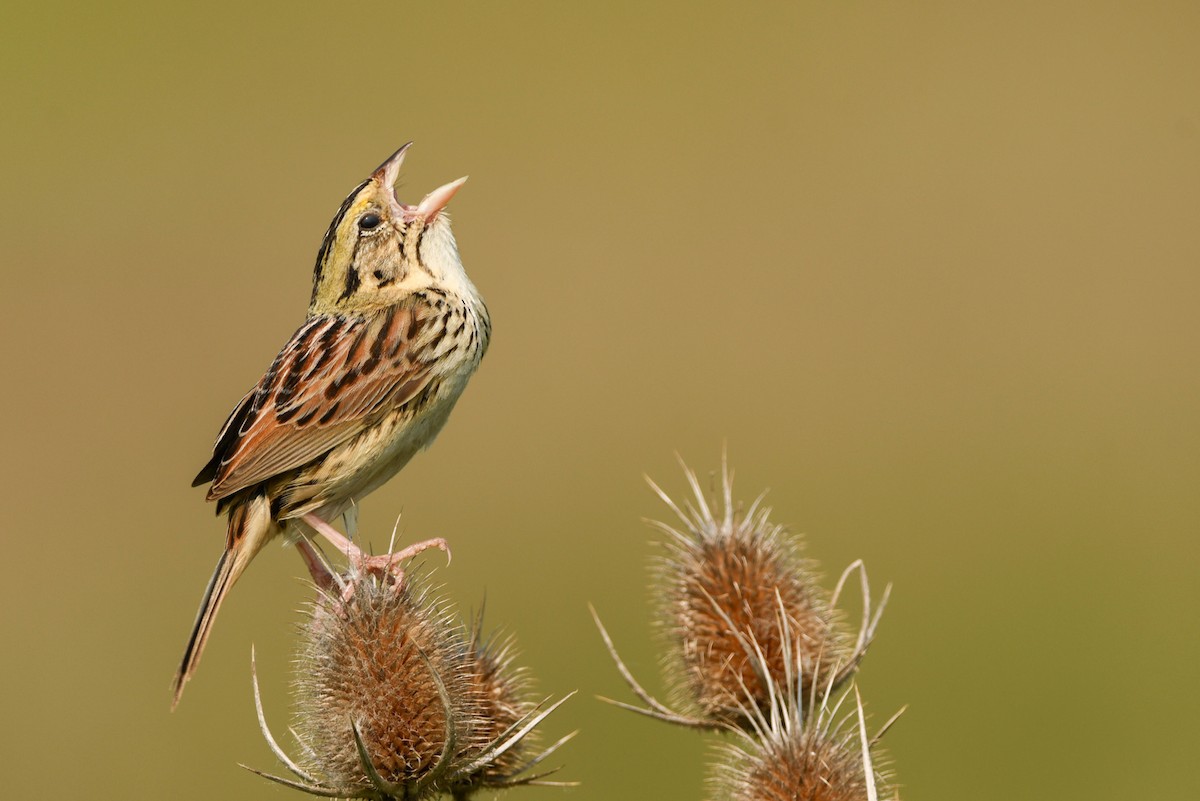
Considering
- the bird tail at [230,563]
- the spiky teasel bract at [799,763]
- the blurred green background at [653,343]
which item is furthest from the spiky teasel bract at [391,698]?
the blurred green background at [653,343]

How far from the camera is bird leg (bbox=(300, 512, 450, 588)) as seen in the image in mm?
4863

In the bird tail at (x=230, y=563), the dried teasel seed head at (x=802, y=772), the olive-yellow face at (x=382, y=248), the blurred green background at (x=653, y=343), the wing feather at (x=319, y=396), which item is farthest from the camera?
the blurred green background at (x=653, y=343)

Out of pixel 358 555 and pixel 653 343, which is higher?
pixel 653 343

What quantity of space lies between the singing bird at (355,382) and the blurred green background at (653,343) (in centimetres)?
509

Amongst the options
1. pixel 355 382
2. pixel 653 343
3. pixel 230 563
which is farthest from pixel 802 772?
pixel 653 343

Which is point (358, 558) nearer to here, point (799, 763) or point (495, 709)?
point (495, 709)

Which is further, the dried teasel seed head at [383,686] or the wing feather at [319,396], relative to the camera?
the wing feather at [319,396]

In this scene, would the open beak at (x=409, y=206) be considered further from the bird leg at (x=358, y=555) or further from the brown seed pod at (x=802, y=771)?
the brown seed pod at (x=802, y=771)

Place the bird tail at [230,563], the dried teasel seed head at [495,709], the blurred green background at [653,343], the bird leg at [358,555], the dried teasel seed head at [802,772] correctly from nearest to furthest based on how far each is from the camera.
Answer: the dried teasel seed head at [802,772] < the dried teasel seed head at [495,709] < the bird leg at [358,555] < the bird tail at [230,563] < the blurred green background at [653,343]

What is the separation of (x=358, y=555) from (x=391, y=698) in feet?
2.06

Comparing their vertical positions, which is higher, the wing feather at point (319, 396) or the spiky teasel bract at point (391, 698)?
Answer: the wing feather at point (319, 396)

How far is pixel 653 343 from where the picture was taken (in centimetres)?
1812

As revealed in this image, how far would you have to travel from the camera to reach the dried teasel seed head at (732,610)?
5262mm

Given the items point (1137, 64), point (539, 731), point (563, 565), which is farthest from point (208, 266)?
point (539, 731)
